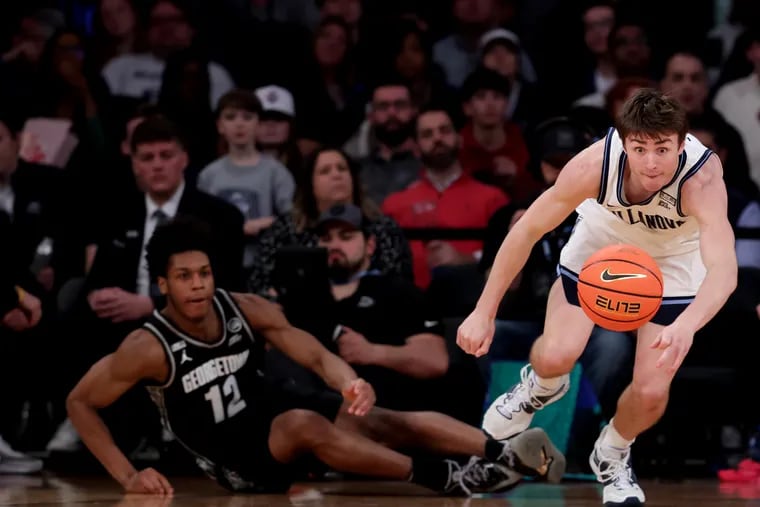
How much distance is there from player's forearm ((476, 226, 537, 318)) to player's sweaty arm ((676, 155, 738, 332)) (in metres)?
0.64

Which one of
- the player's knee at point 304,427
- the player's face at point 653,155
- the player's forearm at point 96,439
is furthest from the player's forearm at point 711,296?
the player's forearm at point 96,439

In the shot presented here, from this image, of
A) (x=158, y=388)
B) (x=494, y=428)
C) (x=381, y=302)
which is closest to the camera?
(x=494, y=428)

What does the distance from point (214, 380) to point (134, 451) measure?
1.47 m

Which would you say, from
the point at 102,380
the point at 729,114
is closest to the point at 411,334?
the point at 102,380

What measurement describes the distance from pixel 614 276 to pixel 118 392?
2.64m

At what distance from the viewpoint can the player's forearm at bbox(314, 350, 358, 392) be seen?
6.56 m

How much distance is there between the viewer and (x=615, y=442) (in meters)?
6.10

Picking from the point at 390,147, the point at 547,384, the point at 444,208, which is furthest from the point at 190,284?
the point at 390,147

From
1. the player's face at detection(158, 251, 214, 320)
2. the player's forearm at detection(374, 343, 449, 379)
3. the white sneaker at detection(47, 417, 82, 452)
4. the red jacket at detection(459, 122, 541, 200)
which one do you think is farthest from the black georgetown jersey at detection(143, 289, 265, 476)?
the red jacket at detection(459, 122, 541, 200)

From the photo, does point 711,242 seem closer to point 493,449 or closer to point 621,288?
point 621,288

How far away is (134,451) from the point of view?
8.16m

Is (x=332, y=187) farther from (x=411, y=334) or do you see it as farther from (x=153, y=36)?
(x=153, y=36)

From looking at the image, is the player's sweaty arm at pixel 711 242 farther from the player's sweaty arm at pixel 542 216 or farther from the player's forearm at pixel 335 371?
the player's forearm at pixel 335 371

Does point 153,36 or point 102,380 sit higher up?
point 153,36
